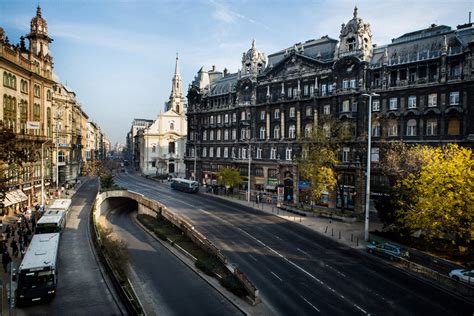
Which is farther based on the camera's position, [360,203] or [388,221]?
[360,203]

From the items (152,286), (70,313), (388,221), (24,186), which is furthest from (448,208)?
(24,186)

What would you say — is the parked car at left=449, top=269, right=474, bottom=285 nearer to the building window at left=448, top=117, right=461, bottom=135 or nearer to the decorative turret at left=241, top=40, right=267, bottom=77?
the building window at left=448, top=117, right=461, bottom=135

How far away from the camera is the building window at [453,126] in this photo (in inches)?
1720

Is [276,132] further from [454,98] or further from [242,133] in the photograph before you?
[454,98]

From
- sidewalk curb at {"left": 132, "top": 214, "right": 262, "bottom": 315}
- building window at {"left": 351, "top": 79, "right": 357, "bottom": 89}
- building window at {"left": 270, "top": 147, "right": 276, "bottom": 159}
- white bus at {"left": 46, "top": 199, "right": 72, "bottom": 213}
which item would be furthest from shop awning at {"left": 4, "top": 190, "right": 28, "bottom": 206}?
building window at {"left": 351, "top": 79, "right": 357, "bottom": 89}

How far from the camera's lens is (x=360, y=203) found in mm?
51938

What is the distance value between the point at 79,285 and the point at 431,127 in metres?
46.9

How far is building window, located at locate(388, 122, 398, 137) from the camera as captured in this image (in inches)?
1927

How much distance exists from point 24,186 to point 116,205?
23.9 m

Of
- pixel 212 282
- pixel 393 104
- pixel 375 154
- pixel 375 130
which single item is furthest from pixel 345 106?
pixel 212 282

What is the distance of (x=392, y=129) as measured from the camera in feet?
162

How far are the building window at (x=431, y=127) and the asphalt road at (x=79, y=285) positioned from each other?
44.6 m

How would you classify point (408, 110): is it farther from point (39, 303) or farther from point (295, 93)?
point (39, 303)

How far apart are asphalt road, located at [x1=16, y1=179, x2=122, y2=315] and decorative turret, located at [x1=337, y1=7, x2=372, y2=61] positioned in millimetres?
47510
